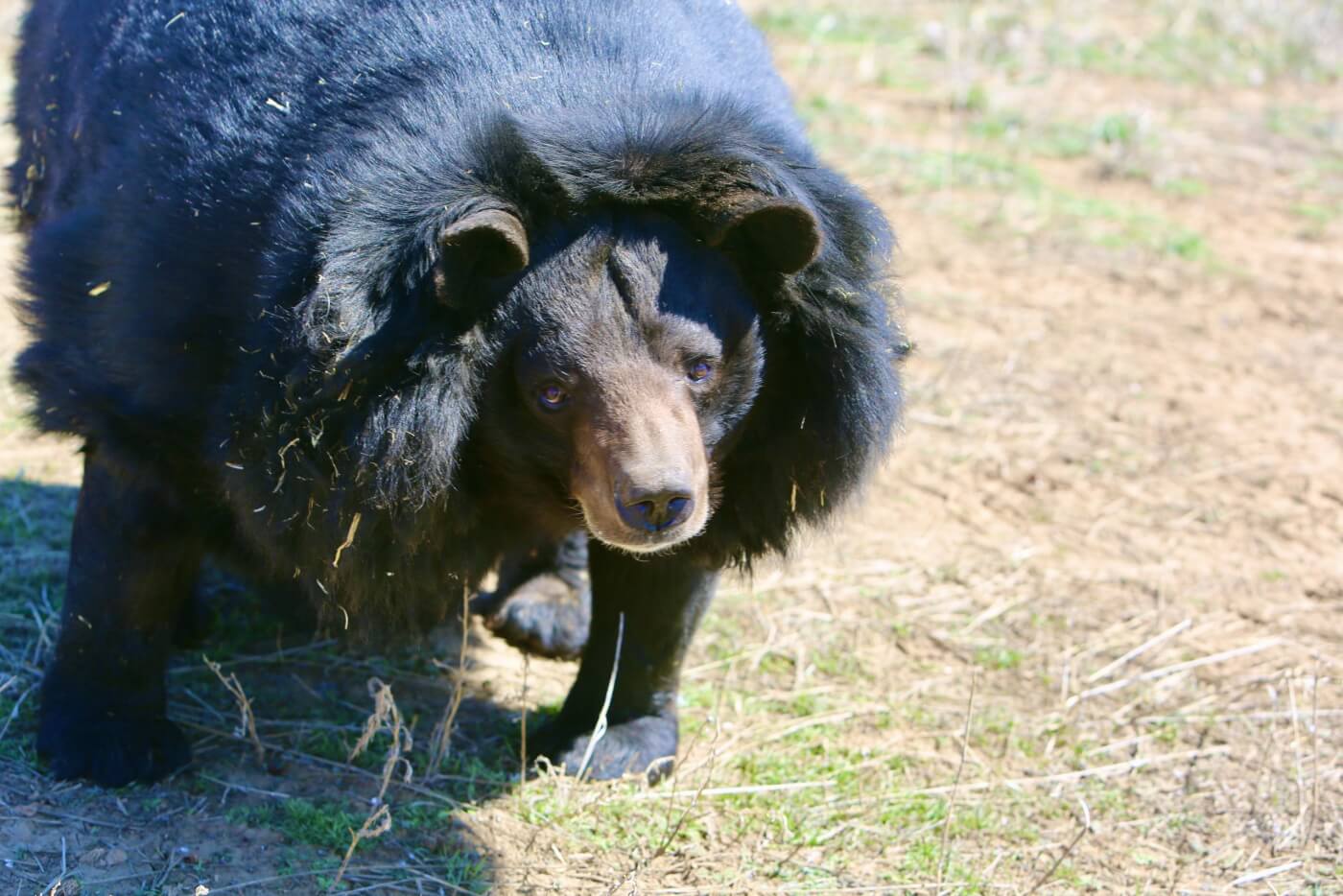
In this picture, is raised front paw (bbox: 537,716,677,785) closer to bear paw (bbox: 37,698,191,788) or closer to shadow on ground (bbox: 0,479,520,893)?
shadow on ground (bbox: 0,479,520,893)

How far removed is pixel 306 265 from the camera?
310cm

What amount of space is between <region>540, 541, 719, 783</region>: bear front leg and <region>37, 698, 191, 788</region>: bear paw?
3.48 feet

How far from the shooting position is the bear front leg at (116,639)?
12.5 ft

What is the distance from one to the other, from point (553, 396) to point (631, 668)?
1.32 meters

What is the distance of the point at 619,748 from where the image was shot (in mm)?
4270

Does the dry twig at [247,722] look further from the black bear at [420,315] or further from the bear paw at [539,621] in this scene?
the bear paw at [539,621]

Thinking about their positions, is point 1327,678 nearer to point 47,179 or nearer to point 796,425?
point 796,425

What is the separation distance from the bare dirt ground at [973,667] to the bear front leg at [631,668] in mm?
115

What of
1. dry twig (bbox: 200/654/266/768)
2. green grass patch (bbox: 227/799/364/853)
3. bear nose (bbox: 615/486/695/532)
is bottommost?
green grass patch (bbox: 227/799/364/853)

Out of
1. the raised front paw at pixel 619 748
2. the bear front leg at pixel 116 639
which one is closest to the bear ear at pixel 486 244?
the bear front leg at pixel 116 639

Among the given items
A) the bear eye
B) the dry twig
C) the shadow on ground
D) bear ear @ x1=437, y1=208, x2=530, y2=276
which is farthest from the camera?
the dry twig

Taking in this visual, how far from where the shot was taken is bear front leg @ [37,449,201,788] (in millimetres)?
3795

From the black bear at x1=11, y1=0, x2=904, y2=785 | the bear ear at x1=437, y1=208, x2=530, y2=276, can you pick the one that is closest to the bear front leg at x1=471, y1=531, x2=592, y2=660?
the black bear at x1=11, y1=0, x2=904, y2=785

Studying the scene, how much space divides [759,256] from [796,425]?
46 cm
